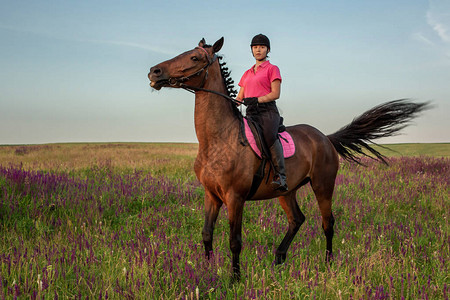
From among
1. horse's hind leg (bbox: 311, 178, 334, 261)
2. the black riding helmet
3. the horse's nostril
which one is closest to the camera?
the horse's nostril

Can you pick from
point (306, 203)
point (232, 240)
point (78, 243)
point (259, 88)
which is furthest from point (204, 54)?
point (306, 203)

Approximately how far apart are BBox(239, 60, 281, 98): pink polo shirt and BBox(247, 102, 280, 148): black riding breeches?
19 centimetres

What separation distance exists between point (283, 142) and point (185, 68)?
6.21 ft

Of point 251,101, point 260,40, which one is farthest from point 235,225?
point 260,40

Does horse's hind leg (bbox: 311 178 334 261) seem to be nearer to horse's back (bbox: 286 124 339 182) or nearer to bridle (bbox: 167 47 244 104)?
horse's back (bbox: 286 124 339 182)

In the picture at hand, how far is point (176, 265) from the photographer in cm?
363

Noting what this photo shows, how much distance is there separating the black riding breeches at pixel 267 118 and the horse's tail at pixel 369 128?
2067mm

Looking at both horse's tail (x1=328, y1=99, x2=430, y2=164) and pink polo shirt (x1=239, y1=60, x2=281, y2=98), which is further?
horse's tail (x1=328, y1=99, x2=430, y2=164)

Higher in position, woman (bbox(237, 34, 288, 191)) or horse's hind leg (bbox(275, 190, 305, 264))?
woman (bbox(237, 34, 288, 191))

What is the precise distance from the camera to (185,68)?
373 cm

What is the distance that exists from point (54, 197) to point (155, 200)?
2046 millimetres

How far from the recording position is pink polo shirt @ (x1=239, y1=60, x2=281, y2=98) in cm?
434

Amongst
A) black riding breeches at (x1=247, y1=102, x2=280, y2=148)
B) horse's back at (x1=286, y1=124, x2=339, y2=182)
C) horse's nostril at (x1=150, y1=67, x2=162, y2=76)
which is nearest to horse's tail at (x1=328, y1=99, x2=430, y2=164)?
horse's back at (x1=286, y1=124, x2=339, y2=182)

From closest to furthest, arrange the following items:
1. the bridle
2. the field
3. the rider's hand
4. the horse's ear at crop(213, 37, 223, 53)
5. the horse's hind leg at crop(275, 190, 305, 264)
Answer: the field
the bridle
the horse's ear at crop(213, 37, 223, 53)
the rider's hand
the horse's hind leg at crop(275, 190, 305, 264)
